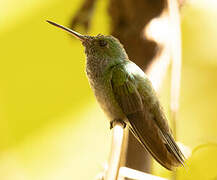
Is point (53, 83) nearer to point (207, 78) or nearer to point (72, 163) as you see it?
point (72, 163)

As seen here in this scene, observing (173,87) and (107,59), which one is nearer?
(173,87)

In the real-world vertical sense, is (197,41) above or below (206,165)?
above

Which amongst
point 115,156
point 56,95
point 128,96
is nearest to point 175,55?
point 128,96

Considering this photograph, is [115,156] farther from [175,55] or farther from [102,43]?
[102,43]

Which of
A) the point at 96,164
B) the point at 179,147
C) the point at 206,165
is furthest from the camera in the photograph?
the point at 96,164

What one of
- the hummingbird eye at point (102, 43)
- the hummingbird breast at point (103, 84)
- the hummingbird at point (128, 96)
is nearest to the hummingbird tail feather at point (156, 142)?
the hummingbird at point (128, 96)

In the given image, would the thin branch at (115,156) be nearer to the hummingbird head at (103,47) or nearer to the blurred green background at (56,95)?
the hummingbird head at (103,47)

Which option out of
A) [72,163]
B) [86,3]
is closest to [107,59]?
[86,3]
